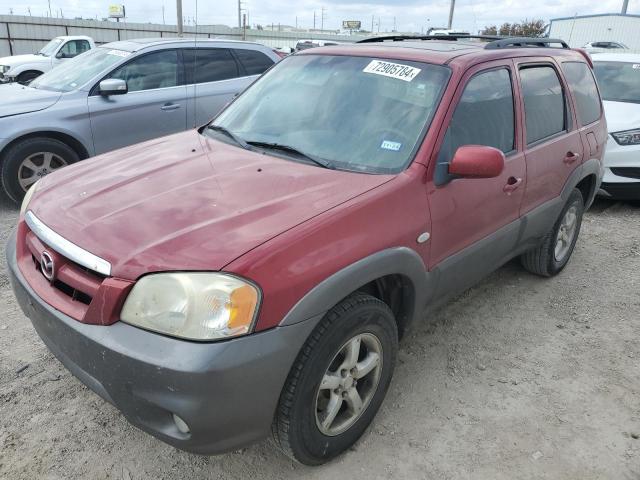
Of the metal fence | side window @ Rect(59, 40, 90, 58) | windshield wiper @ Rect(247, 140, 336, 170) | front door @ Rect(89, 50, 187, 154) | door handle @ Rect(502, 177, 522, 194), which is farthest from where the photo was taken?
the metal fence

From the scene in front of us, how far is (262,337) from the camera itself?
1868 millimetres

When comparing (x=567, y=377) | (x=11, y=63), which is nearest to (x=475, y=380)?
(x=567, y=377)

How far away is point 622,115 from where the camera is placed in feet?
20.7

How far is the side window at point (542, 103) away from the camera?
3.40 m

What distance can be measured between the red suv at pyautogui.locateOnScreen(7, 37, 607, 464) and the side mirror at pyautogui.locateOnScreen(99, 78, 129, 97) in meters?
2.61

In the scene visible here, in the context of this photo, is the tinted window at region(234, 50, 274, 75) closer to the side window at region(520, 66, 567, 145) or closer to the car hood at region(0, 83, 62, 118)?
the car hood at region(0, 83, 62, 118)

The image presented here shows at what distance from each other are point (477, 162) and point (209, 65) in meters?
4.89

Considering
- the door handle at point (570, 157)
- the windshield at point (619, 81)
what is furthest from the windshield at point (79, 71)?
the windshield at point (619, 81)

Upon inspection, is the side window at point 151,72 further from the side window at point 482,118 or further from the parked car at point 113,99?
the side window at point 482,118

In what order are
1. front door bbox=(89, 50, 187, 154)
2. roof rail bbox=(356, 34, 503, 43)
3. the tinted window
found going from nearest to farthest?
roof rail bbox=(356, 34, 503, 43) → front door bbox=(89, 50, 187, 154) → the tinted window

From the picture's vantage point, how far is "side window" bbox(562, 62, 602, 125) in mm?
3957

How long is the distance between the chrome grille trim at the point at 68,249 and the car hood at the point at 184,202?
0.08 feet

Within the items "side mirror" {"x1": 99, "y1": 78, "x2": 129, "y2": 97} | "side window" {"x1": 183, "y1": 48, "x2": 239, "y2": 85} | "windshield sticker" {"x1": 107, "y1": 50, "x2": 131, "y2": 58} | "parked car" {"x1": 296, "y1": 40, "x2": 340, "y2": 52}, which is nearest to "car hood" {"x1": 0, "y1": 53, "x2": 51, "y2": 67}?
"parked car" {"x1": 296, "y1": 40, "x2": 340, "y2": 52}

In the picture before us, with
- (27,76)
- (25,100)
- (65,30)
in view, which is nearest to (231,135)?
(25,100)
